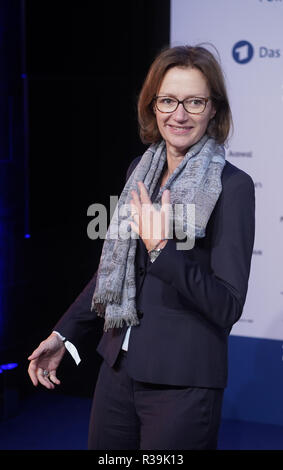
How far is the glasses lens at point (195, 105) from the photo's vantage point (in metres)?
1.74

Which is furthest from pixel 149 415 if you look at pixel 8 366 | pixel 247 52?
pixel 247 52

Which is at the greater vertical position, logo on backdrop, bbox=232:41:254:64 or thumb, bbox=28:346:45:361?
logo on backdrop, bbox=232:41:254:64

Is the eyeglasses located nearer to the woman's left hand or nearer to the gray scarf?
the gray scarf

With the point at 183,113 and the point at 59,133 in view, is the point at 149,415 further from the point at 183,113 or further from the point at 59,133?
the point at 59,133

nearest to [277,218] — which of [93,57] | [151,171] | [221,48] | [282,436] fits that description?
[221,48]

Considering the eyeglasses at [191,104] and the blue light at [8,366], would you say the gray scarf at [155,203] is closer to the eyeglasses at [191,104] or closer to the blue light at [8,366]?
the eyeglasses at [191,104]

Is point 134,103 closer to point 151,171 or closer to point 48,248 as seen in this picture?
point 48,248

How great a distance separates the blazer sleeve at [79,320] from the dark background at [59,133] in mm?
1817

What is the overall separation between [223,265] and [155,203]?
0.29 m

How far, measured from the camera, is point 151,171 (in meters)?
1.88

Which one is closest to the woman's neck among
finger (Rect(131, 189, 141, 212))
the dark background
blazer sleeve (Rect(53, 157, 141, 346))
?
finger (Rect(131, 189, 141, 212))

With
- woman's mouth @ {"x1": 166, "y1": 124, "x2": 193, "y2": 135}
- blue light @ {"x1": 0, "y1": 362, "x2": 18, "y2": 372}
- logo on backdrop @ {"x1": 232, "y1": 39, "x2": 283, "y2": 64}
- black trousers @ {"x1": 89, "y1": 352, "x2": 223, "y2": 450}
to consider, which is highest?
logo on backdrop @ {"x1": 232, "y1": 39, "x2": 283, "y2": 64}

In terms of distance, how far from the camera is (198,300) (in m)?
1.56

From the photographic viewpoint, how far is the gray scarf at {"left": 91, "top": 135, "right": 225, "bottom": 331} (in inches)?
65.6
